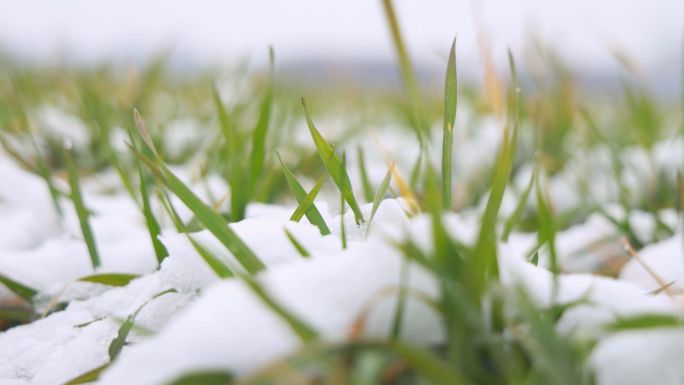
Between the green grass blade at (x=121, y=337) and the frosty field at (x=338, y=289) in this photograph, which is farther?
the green grass blade at (x=121, y=337)

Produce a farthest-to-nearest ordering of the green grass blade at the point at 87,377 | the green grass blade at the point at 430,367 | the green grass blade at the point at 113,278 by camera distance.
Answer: the green grass blade at the point at 113,278 < the green grass blade at the point at 87,377 < the green grass blade at the point at 430,367

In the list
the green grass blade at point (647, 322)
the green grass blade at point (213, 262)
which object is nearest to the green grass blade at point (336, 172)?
the green grass blade at point (213, 262)

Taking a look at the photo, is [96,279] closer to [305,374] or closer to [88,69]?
[305,374]

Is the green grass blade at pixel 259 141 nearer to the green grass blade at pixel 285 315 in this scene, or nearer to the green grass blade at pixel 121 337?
the green grass blade at pixel 121 337

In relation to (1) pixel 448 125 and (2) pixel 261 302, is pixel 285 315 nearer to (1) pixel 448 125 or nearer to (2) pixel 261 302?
(2) pixel 261 302

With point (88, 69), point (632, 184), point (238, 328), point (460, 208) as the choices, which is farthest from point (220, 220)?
point (88, 69)

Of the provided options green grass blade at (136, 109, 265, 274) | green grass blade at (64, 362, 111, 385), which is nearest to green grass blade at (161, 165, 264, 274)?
green grass blade at (136, 109, 265, 274)

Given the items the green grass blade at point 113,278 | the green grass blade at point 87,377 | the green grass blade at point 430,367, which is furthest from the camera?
the green grass blade at point 113,278
